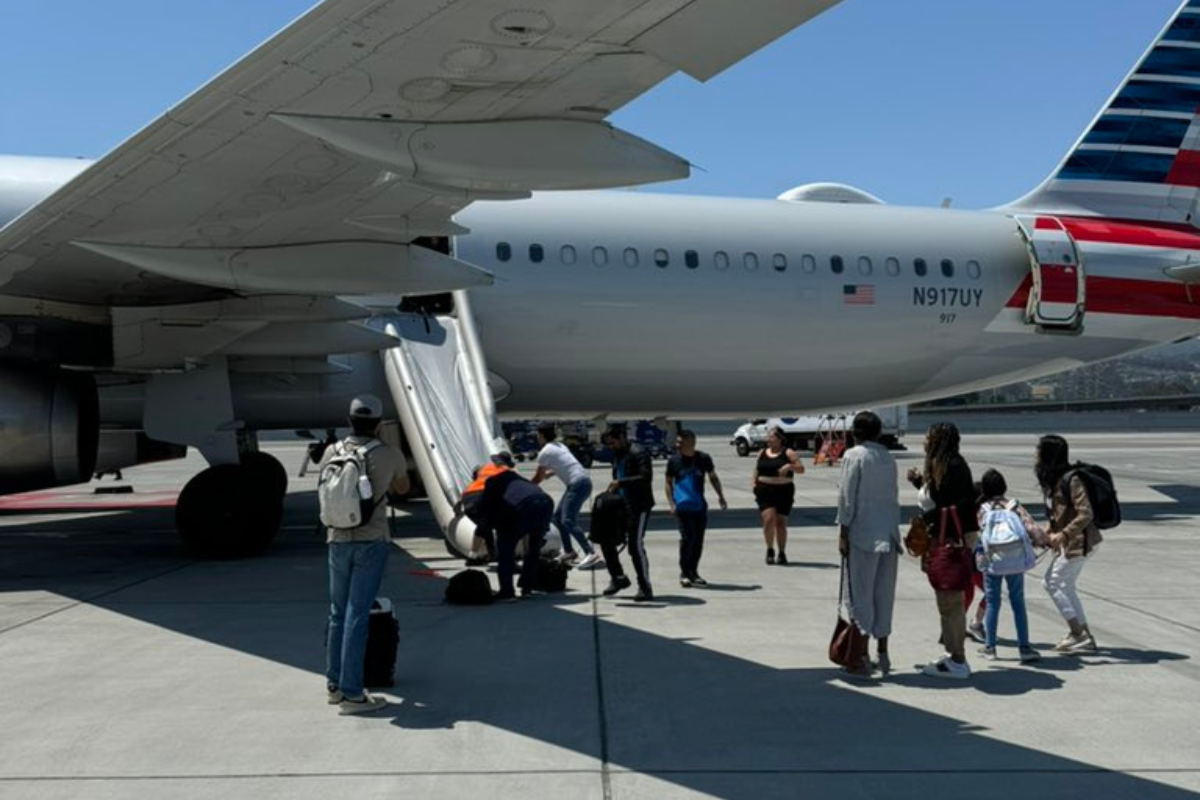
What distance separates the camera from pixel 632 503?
1017cm

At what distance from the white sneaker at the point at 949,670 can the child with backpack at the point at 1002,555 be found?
0.73m

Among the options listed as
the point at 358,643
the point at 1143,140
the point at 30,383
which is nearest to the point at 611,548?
the point at 358,643

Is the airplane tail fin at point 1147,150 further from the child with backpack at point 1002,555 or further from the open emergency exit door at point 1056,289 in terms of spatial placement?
the child with backpack at point 1002,555

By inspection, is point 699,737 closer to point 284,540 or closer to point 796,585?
point 796,585

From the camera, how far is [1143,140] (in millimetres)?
18906

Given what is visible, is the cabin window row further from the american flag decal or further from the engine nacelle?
the engine nacelle

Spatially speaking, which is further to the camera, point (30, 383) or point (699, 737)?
point (30, 383)

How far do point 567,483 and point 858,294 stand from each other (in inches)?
263

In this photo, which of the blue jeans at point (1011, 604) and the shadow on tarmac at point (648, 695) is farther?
the blue jeans at point (1011, 604)

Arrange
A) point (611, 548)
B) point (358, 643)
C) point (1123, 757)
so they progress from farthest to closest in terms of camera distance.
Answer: point (611, 548)
point (358, 643)
point (1123, 757)

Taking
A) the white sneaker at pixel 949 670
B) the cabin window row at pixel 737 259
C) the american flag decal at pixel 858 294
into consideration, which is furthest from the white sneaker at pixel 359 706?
the american flag decal at pixel 858 294

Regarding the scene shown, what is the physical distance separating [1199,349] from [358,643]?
17491 centimetres

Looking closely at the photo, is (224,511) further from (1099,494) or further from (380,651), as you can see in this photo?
(1099,494)

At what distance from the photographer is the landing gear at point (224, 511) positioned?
1202cm
